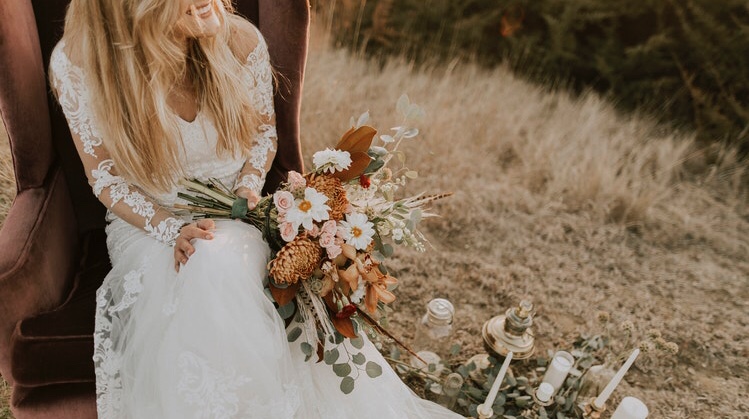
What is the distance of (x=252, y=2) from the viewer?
1.74 meters

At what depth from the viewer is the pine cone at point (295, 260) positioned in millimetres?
1204

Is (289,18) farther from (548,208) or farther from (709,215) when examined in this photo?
(709,215)

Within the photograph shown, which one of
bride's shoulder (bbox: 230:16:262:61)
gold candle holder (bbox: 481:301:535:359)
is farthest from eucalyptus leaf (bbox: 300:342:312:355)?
bride's shoulder (bbox: 230:16:262:61)

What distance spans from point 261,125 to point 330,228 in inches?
26.7

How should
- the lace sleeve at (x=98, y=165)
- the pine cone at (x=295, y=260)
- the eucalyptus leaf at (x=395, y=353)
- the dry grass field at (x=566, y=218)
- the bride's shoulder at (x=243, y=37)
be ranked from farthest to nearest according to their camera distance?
the dry grass field at (x=566, y=218) < the eucalyptus leaf at (x=395, y=353) < the bride's shoulder at (x=243, y=37) < the lace sleeve at (x=98, y=165) < the pine cone at (x=295, y=260)

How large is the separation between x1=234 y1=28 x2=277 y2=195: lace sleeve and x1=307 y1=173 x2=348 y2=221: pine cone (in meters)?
0.46

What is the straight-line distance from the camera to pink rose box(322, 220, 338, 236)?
1.22 metres

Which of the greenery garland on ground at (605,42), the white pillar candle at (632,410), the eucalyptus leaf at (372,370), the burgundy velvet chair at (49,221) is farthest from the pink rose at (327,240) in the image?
the greenery garland on ground at (605,42)

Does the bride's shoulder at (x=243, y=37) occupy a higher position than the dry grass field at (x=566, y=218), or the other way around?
the bride's shoulder at (x=243, y=37)

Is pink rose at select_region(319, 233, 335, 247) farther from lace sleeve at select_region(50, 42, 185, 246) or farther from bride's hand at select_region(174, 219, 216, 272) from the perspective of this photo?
lace sleeve at select_region(50, 42, 185, 246)

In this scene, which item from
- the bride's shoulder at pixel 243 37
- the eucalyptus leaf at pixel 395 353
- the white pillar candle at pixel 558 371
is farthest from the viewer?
the eucalyptus leaf at pixel 395 353

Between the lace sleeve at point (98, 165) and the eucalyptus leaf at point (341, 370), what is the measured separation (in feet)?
1.83

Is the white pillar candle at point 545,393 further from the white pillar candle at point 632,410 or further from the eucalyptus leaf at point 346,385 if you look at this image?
the eucalyptus leaf at point 346,385

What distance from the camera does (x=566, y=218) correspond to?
2.89 metres
